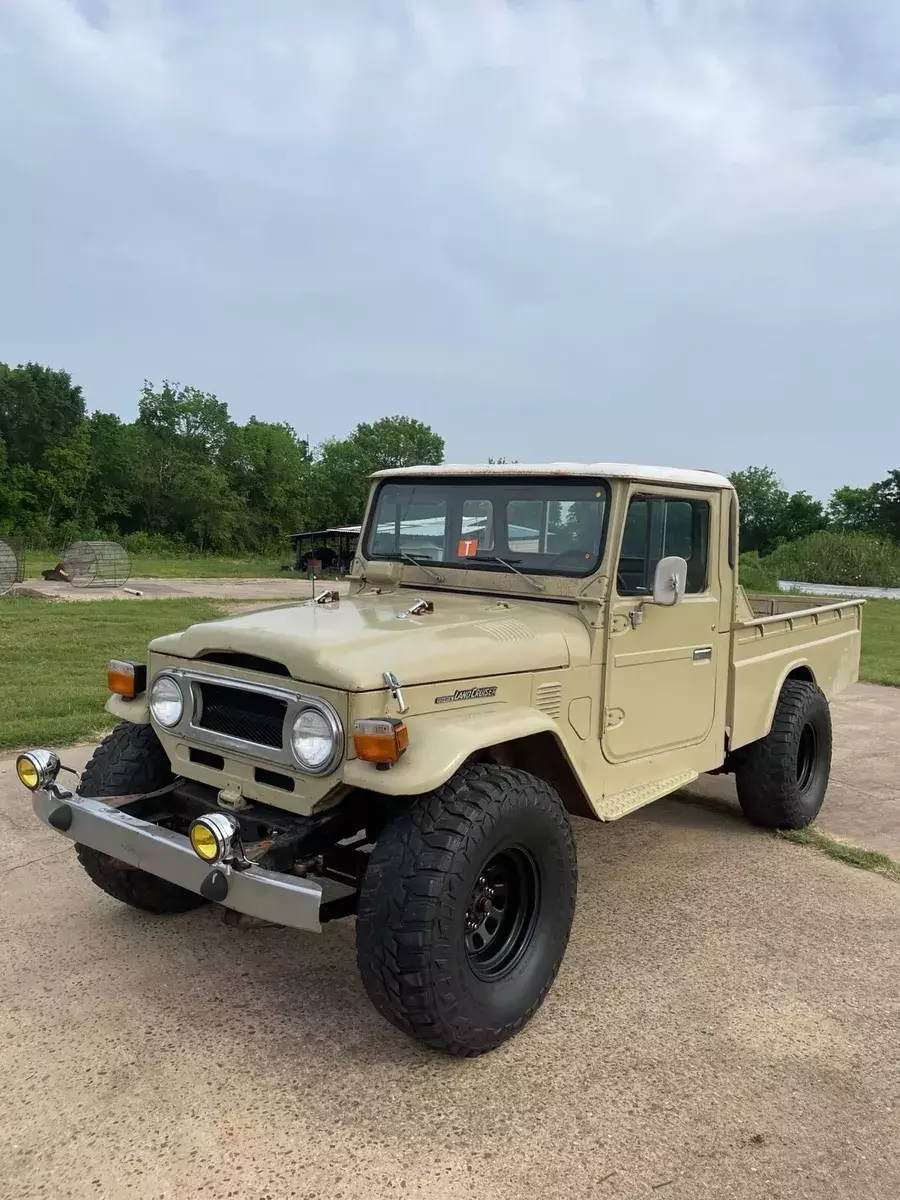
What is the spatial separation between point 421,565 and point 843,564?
27.5 meters

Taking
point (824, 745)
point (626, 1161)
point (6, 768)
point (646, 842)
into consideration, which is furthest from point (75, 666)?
point (626, 1161)

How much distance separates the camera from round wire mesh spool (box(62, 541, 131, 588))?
24.3 metres

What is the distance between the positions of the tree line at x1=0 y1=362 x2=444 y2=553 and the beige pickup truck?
146 feet

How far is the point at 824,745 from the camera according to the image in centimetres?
564

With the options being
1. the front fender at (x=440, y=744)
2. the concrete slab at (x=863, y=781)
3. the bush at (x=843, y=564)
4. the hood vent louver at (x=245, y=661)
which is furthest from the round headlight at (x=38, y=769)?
the bush at (x=843, y=564)

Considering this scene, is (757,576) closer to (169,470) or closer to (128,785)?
(128,785)

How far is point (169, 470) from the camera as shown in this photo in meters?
56.4

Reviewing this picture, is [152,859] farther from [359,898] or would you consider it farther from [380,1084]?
[380,1084]

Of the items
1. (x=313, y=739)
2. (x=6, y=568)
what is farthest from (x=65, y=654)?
(x=6, y=568)

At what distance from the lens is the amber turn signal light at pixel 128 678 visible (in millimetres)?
3838

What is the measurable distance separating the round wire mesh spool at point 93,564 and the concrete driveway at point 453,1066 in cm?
2145

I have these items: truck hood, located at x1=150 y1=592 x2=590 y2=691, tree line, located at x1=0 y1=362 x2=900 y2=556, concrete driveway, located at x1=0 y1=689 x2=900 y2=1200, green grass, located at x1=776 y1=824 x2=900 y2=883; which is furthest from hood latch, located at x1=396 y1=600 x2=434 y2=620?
tree line, located at x1=0 y1=362 x2=900 y2=556

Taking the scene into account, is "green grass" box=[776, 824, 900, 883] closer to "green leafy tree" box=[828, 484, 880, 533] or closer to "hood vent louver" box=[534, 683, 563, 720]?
"hood vent louver" box=[534, 683, 563, 720]

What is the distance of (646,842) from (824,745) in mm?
1393
